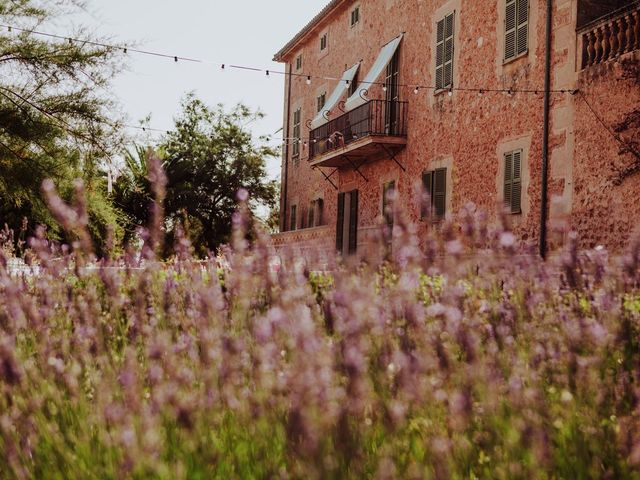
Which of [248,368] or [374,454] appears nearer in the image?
[374,454]

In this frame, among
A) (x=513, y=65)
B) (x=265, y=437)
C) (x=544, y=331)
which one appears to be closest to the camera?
(x=265, y=437)

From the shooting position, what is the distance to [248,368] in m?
2.70

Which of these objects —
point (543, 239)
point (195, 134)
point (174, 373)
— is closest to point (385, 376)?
point (174, 373)

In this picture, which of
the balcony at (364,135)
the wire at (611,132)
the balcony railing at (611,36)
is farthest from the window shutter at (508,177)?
the balcony at (364,135)

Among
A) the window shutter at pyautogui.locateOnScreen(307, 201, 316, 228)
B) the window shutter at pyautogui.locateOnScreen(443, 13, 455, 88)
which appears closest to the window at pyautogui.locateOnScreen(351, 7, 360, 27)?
the window shutter at pyautogui.locateOnScreen(307, 201, 316, 228)

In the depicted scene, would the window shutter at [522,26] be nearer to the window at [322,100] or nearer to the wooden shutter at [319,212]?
the wooden shutter at [319,212]

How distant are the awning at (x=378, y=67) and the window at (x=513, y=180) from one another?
439 centimetres

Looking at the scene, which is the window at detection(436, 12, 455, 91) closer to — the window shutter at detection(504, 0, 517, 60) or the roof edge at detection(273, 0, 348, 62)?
the window shutter at detection(504, 0, 517, 60)

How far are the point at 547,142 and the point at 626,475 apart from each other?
397 inches

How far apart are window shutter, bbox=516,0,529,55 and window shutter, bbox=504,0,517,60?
10 cm

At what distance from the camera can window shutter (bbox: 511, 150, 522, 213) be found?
1218 cm

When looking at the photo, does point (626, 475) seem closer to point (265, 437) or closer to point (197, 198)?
point (265, 437)

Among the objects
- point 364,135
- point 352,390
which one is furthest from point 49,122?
point 352,390

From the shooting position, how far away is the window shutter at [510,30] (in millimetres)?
12680
